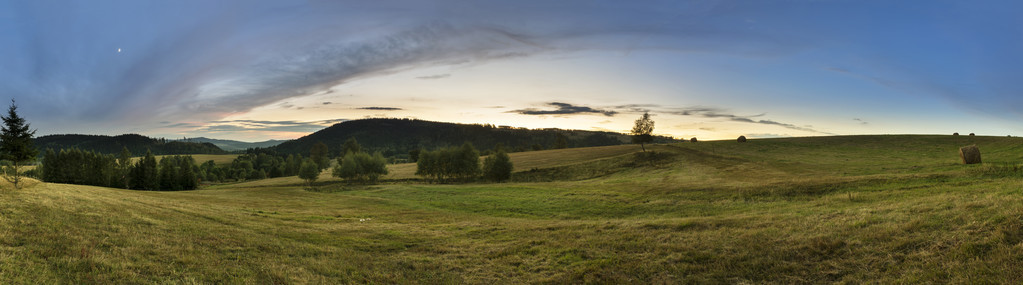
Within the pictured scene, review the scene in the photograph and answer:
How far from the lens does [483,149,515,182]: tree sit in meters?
71.4

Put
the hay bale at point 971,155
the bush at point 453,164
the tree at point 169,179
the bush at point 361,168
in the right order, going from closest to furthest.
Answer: the hay bale at point 971,155, the bush at point 453,164, the tree at point 169,179, the bush at point 361,168

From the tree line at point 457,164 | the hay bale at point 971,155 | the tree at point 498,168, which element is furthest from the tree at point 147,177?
the hay bale at point 971,155

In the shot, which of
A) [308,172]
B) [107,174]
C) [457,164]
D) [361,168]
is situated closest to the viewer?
[457,164]

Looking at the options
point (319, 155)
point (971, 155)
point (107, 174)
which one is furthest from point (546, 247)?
point (319, 155)

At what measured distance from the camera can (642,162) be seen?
64.3 metres

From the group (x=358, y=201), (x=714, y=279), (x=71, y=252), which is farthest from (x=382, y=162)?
(x=714, y=279)

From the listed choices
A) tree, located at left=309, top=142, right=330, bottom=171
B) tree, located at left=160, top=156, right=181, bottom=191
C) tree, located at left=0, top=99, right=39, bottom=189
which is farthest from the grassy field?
tree, located at left=309, top=142, right=330, bottom=171

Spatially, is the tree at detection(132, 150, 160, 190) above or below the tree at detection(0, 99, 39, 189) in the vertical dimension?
below

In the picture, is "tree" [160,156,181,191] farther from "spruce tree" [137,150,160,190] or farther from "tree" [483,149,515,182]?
"tree" [483,149,515,182]

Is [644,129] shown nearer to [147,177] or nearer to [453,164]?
[453,164]

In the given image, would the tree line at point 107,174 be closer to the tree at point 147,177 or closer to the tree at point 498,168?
the tree at point 147,177

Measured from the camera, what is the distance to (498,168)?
71.5 metres

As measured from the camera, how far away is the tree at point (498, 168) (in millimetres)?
71438

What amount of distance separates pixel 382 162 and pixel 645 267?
84.8 m
